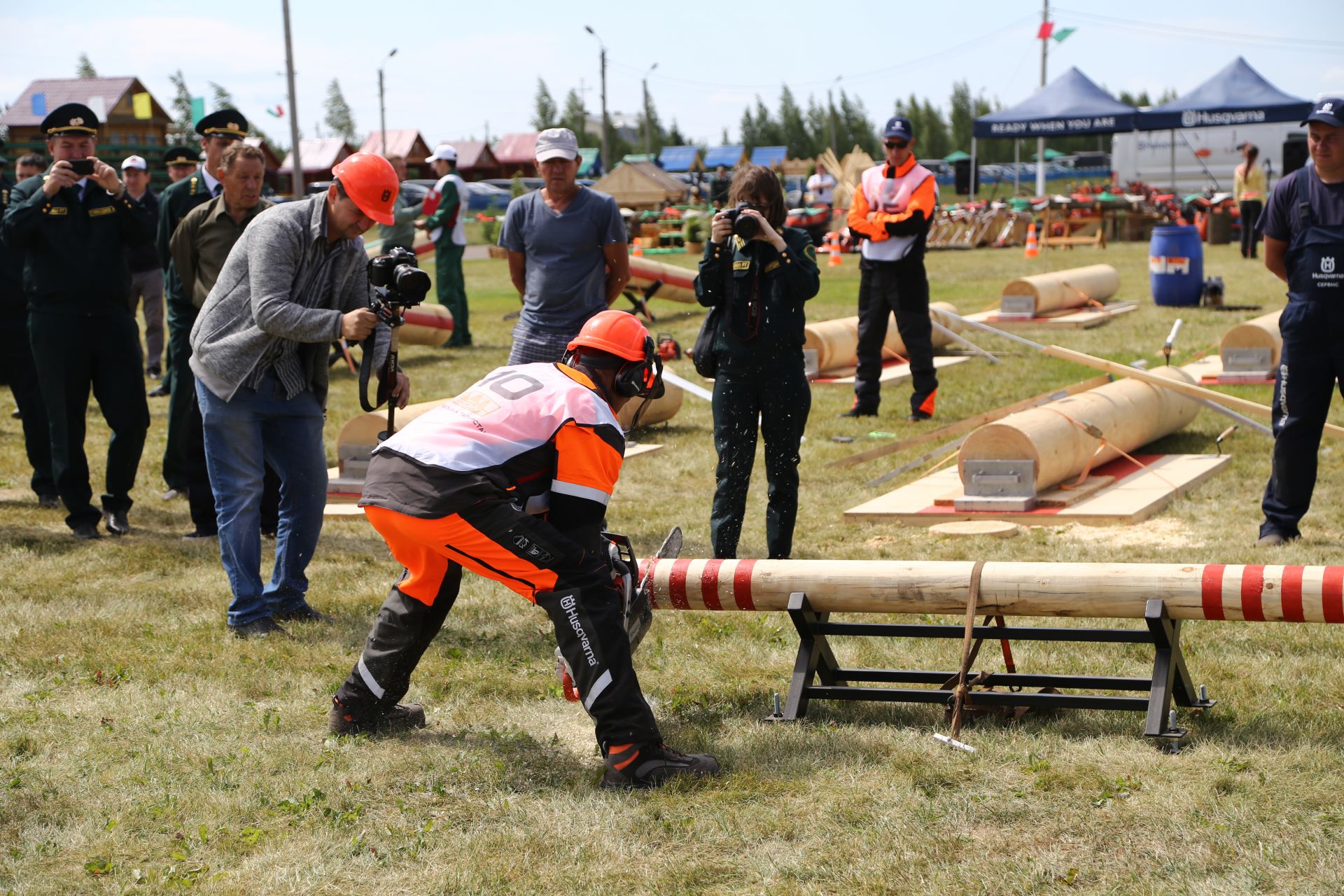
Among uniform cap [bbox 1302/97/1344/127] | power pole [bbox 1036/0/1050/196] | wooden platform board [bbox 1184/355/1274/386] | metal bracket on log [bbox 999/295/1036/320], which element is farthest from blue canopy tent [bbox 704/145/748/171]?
uniform cap [bbox 1302/97/1344/127]

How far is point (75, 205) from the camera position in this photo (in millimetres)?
7281

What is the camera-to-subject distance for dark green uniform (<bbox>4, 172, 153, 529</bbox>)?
724 cm

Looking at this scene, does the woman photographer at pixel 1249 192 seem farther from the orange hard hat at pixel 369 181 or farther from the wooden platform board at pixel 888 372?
the orange hard hat at pixel 369 181

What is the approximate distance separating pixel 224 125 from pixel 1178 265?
13.1 metres

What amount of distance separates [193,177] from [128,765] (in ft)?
13.7

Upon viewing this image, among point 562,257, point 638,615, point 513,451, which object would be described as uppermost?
point 562,257

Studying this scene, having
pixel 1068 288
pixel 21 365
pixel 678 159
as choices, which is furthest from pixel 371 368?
pixel 678 159

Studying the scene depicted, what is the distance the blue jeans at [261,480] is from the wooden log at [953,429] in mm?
4032

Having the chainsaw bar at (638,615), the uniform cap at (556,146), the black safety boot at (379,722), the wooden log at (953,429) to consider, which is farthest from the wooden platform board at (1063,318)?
the black safety boot at (379,722)

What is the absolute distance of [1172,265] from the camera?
17.2m

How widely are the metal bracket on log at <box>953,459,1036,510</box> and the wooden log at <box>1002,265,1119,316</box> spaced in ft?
29.5

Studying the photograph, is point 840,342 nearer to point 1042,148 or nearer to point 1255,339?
point 1255,339

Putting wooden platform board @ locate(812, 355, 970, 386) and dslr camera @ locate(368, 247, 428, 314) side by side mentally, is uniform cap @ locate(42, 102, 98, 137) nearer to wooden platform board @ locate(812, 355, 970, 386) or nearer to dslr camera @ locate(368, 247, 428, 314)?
dslr camera @ locate(368, 247, 428, 314)

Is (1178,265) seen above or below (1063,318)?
above
